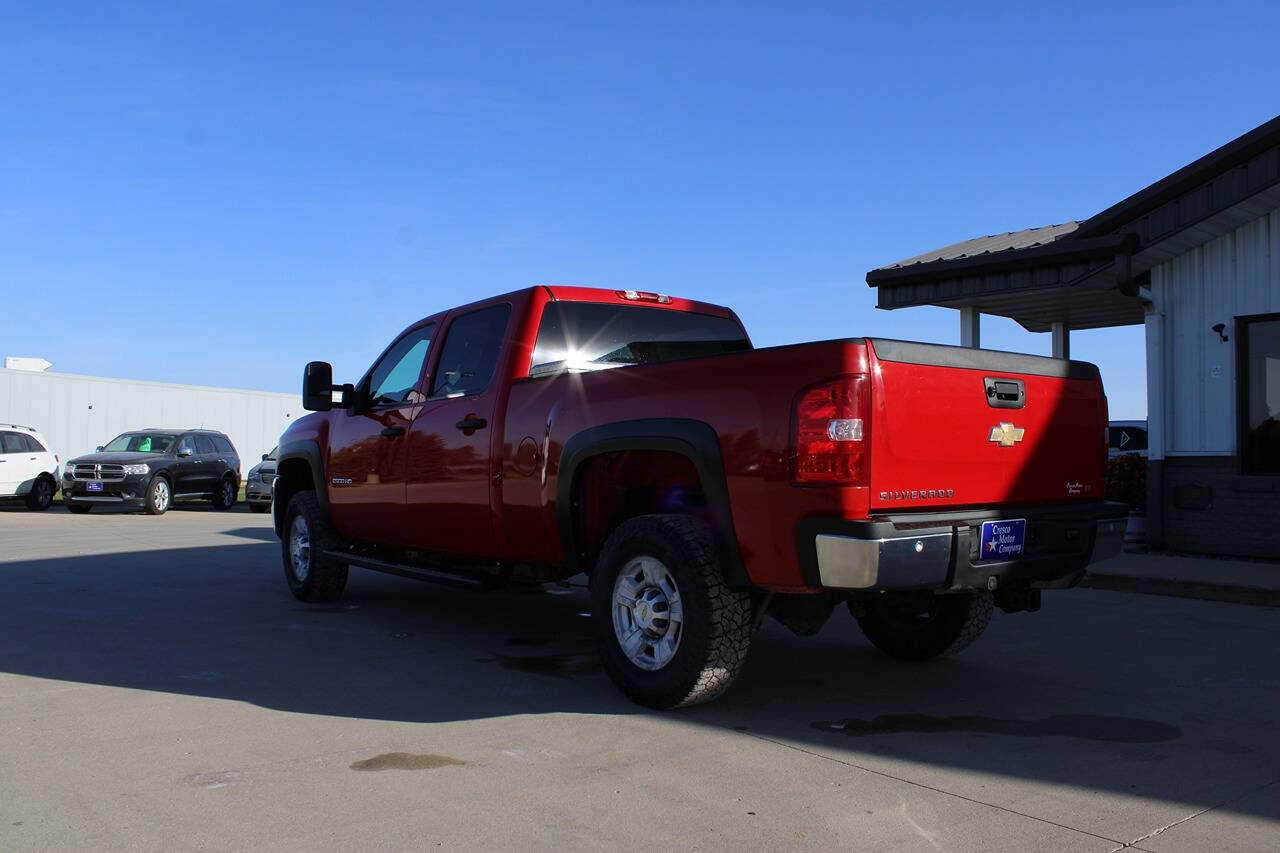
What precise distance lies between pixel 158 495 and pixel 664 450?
1821cm

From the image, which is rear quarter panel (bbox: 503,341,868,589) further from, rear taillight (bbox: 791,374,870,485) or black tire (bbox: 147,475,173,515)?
black tire (bbox: 147,475,173,515)

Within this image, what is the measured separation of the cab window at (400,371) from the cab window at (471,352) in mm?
269

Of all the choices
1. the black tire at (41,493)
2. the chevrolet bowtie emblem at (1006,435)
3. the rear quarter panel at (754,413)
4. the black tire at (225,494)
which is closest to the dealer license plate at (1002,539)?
the chevrolet bowtie emblem at (1006,435)

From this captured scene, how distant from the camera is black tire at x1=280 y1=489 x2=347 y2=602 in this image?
8.02 m

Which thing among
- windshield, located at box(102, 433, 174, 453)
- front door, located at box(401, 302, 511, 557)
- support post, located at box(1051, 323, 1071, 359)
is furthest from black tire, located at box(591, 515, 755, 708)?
windshield, located at box(102, 433, 174, 453)

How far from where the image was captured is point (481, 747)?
433 cm

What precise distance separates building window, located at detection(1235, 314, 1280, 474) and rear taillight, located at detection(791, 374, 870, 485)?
8.09m

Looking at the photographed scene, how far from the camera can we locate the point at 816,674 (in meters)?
5.82

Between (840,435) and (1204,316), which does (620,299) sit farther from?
(1204,316)

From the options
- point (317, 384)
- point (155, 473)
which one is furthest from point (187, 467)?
point (317, 384)

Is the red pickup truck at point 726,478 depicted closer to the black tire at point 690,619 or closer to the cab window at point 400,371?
the black tire at point 690,619

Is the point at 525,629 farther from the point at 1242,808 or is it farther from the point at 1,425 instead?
the point at 1,425

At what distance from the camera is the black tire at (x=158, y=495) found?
2034cm

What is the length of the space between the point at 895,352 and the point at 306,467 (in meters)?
5.67
